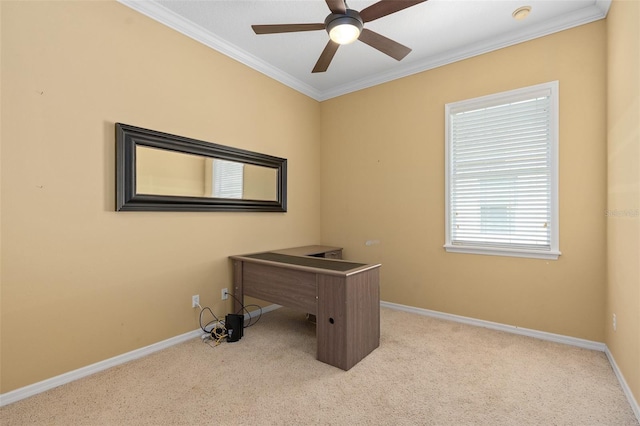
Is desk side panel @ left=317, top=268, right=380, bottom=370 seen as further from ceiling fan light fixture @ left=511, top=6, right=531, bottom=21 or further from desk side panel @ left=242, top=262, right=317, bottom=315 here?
ceiling fan light fixture @ left=511, top=6, right=531, bottom=21

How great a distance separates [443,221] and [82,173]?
10.4ft

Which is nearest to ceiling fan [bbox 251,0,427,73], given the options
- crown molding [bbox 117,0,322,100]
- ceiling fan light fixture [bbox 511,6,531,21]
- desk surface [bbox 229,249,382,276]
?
crown molding [bbox 117,0,322,100]

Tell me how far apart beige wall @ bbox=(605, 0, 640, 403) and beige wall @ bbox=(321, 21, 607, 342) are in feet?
0.43

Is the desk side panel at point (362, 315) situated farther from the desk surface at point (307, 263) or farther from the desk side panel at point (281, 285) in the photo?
the desk side panel at point (281, 285)

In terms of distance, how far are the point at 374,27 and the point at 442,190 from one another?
5.62 feet

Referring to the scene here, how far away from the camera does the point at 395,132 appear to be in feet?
11.6

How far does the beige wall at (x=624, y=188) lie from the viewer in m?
1.74

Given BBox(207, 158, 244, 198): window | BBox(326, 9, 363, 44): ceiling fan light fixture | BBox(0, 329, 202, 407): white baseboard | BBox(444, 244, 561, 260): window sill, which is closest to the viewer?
BBox(0, 329, 202, 407): white baseboard

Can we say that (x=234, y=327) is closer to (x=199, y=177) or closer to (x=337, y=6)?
(x=199, y=177)

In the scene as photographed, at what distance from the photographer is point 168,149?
253 cm

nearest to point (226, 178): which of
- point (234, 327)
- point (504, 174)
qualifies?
point (234, 327)

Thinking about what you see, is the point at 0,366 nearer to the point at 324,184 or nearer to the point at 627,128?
the point at 324,184

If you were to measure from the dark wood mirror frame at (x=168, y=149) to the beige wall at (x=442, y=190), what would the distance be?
46.1 inches

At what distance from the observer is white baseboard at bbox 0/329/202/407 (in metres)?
1.82
